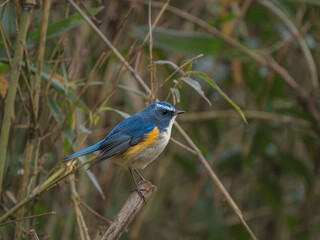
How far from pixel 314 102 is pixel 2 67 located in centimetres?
299

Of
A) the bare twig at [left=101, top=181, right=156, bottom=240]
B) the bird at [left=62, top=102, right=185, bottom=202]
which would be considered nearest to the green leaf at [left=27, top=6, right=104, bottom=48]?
the bird at [left=62, top=102, right=185, bottom=202]

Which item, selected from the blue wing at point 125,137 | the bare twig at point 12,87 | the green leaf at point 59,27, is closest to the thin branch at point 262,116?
the blue wing at point 125,137

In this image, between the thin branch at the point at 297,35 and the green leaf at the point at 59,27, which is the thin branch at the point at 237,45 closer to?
the thin branch at the point at 297,35

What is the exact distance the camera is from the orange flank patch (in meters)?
3.20

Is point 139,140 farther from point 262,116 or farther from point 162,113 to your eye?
point 262,116

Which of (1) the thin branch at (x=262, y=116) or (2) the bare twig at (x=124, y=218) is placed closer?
(2) the bare twig at (x=124, y=218)

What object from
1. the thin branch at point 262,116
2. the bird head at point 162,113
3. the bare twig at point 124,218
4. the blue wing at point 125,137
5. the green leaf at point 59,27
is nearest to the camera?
the bare twig at point 124,218

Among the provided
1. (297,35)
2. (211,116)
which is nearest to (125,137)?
(211,116)

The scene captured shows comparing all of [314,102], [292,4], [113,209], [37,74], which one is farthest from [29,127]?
[292,4]

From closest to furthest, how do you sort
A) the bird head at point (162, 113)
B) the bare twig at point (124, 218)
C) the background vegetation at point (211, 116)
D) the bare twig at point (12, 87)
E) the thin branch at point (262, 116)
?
1. the bare twig at point (124, 218)
2. the bare twig at point (12, 87)
3. the bird head at point (162, 113)
4. the background vegetation at point (211, 116)
5. the thin branch at point (262, 116)

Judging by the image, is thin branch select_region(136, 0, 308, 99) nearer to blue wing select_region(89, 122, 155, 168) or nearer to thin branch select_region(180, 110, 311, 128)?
thin branch select_region(180, 110, 311, 128)

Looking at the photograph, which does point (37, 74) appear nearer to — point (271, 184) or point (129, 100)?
point (129, 100)

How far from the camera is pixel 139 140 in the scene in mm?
3221

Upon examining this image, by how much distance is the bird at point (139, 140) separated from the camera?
3.18 m
